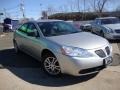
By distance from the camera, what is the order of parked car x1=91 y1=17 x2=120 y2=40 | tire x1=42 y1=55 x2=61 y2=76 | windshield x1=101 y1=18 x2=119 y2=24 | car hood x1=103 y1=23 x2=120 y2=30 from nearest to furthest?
tire x1=42 y1=55 x2=61 y2=76, parked car x1=91 y1=17 x2=120 y2=40, car hood x1=103 y1=23 x2=120 y2=30, windshield x1=101 y1=18 x2=119 y2=24

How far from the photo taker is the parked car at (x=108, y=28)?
1277 centimetres

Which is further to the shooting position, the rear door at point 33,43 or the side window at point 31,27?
the side window at point 31,27

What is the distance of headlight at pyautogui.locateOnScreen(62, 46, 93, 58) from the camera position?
19.1ft

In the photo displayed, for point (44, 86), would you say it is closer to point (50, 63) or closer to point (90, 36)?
point (50, 63)

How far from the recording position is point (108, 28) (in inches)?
516

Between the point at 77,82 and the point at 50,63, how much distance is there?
95 centimetres

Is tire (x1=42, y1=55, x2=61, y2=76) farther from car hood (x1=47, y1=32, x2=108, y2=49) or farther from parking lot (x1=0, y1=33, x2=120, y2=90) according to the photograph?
car hood (x1=47, y1=32, x2=108, y2=49)

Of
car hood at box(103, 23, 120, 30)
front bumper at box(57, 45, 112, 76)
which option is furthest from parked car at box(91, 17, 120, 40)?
front bumper at box(57, 45, 112, 76)

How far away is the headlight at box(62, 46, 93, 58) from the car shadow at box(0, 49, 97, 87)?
730mm

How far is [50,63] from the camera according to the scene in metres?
6.52

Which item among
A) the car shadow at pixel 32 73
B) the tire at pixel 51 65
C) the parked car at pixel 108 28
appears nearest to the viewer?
the car shadow at pixel 32 73

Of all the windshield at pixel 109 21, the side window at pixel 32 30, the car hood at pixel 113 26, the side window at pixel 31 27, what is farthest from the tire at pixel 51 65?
the windshield at pixel 109 21

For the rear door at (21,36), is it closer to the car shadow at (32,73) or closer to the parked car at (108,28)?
the car shadow at (32,73)

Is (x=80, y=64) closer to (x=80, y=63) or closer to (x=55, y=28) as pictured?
(x=80, y=63)
